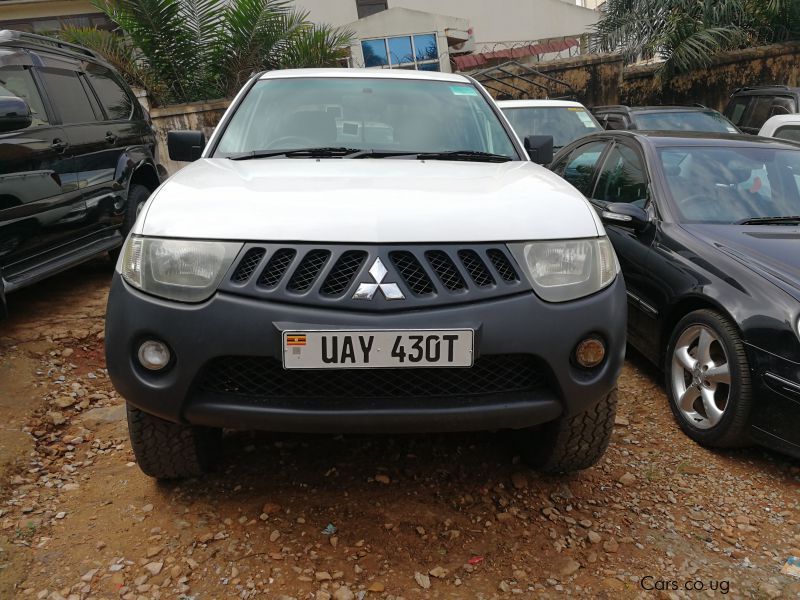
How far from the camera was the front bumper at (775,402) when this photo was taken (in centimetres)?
256

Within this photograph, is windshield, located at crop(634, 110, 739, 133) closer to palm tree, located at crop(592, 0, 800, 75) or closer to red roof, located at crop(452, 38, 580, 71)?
palm tree, located at crop(592, 0, 800, 75)

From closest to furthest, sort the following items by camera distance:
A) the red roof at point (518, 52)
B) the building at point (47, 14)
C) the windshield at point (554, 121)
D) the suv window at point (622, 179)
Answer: the suv window at point (622, 179)
the windshield at point (554, 121)
the building at point (47, 14)
the red roof at point (518, 52)

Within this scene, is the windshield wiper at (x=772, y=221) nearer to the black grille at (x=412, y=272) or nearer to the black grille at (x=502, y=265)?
the black grille at (x=502, y=265)

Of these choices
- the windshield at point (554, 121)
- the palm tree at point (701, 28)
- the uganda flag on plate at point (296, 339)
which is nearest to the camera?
the uganda flag on plate at point (296, 339)

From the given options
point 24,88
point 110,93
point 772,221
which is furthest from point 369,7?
point 772,221

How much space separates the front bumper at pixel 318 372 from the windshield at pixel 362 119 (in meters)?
1.31

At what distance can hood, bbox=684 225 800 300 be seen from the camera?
2.76m

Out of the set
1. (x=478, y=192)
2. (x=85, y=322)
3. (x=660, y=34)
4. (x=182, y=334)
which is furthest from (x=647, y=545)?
(x=660, y=34)

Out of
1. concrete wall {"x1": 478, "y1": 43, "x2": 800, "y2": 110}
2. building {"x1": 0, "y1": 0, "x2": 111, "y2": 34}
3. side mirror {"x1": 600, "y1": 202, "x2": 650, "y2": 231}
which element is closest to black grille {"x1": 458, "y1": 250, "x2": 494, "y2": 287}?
side mirror {"x1": 600, "y1": 202, "x2": 650, "y2": 231}

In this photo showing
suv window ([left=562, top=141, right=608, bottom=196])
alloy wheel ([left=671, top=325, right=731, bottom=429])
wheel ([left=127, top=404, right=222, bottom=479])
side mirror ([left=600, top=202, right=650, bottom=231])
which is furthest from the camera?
suv window ([left=562, top=141, right=608, bottom=196])

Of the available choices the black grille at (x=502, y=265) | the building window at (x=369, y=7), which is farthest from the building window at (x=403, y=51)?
the black grille at (x=502, y=265)

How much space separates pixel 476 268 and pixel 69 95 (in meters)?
4.10

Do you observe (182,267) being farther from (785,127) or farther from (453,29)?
(453,29)

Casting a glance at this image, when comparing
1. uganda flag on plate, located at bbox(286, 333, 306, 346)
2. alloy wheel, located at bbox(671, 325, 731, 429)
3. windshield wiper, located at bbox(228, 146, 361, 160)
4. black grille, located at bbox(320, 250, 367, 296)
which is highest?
windshield wiper, located at bbox(228, 146, 361, 160)
